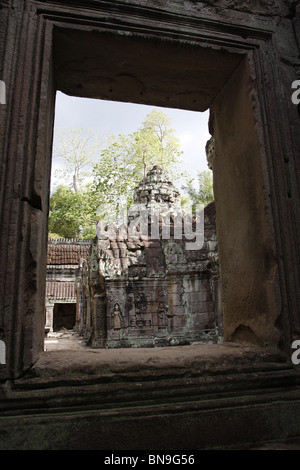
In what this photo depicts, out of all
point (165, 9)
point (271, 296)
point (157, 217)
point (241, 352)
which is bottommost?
point (241, 352)

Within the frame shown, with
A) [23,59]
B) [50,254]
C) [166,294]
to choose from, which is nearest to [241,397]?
[23,59]

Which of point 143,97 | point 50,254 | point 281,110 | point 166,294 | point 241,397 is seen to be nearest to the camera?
point 241,397

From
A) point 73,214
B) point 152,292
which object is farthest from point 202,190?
point 152,292

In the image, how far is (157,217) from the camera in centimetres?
1234

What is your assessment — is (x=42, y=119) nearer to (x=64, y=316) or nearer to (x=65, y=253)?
(x=65, y=253)

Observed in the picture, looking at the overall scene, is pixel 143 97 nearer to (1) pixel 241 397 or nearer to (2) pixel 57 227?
(1) pixel 241 397

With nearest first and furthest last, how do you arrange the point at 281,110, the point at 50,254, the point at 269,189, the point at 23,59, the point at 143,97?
1. the point at 23,59
2. the point at 269,189
3. the point at 281,110
4. the point at 143,97
5. the point at 50,254

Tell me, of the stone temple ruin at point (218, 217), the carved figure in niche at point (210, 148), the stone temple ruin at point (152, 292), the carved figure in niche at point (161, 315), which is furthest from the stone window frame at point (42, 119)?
the carved figure in niche at point (161, 315)

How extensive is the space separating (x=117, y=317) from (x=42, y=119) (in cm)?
843

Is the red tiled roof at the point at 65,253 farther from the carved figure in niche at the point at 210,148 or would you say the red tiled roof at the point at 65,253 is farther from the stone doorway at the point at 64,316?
the carved figure in niche at the point at 210,148

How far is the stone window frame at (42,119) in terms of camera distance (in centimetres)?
160

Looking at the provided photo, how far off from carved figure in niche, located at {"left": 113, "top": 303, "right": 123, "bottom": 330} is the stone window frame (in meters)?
8.00

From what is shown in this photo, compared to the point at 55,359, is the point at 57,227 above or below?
above
